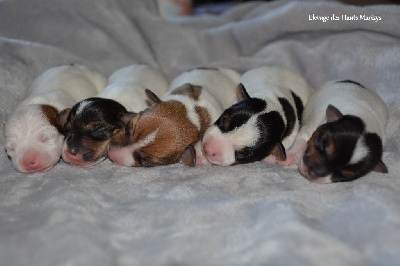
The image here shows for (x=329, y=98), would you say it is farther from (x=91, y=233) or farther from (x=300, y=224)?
(x=91, y=233)

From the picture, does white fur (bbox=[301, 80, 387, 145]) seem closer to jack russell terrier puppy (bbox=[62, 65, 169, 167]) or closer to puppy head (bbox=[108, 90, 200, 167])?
puppy head (bbox=[108, 90, 200, 167])

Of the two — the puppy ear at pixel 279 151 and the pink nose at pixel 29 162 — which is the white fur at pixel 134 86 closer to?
the pink nose at pixel 29 162

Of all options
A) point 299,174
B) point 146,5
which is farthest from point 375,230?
point 146,5

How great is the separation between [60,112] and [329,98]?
223 centimetres

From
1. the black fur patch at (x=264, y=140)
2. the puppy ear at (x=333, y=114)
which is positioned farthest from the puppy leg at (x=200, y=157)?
the puppy ear at (x=333, y=114)

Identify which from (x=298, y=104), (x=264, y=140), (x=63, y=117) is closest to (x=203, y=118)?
(x=264, y=140)

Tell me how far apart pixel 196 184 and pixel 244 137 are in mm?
499

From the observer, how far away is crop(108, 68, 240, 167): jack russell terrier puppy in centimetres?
320

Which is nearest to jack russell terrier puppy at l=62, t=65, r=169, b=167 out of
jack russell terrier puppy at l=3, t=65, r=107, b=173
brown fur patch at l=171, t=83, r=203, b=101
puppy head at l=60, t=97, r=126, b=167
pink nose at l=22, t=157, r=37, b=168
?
puppy head at l=60, t=97, r=126, b=167

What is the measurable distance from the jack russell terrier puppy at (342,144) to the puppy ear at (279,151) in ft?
0.39

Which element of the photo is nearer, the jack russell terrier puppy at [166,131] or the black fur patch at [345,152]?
the black fur patch at [345,152]

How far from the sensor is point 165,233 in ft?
7.80

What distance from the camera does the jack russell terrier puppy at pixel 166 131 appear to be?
3199mm

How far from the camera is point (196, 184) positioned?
9.68 ft
